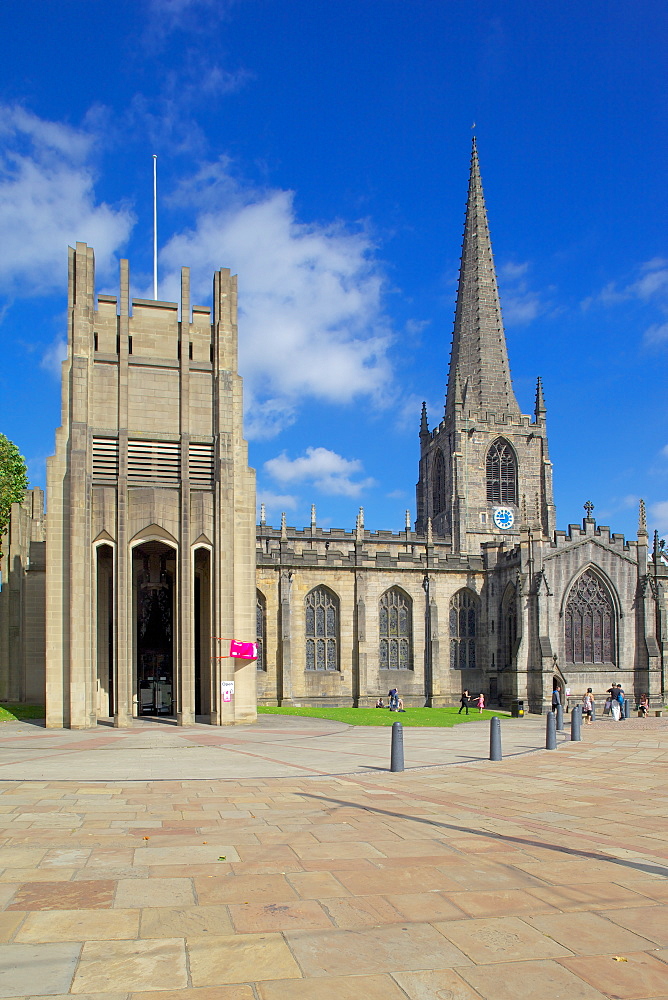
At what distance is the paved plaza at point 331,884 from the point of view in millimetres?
6039

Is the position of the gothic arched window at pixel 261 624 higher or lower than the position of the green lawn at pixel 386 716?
higher

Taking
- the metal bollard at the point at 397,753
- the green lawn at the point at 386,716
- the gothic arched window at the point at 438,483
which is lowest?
the green lawn at the point at 386,716

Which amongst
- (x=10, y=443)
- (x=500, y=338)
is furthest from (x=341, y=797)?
(x=500, y=338)

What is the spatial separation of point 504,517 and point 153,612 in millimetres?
34802

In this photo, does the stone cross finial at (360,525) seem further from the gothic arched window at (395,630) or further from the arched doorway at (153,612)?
the arched doorway at (153,612)

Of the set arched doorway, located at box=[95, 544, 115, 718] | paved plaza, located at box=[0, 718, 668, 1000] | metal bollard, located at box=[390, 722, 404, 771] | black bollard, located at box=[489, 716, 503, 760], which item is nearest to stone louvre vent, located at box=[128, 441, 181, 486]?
arched doorway, located at box=[95, 544, 115, 718]

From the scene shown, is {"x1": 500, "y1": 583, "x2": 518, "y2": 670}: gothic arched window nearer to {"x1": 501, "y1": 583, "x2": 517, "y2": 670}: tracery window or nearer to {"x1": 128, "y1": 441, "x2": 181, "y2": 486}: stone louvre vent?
{"x1": 501, "y1": 583, "x2": 517, "y2": 670}: tracery window

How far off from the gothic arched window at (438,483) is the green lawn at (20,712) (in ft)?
135

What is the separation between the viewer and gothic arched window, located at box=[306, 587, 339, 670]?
152 feet

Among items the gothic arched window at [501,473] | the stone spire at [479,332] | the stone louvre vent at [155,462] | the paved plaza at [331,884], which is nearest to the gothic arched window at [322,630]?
the stone louvre vent at [155,462]

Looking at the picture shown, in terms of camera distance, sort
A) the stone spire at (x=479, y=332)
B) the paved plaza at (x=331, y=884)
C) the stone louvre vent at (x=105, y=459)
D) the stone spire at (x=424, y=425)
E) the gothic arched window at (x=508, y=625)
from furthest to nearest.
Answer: the stone spire at (x=424, y=425) → the stone spire at (x=479, y=332) → the gothic arched window at (x=508, y=625) → the stone louvre vent at (x=105, y=459) → the paved plaza at (x=331, y=884)

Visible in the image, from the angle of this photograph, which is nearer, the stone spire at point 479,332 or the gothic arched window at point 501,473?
the gothic arched window at point 501,473

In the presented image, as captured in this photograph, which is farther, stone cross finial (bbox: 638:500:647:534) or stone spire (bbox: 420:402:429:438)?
stone spire (bbox: 420:402:429:438)

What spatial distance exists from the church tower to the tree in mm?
30843
